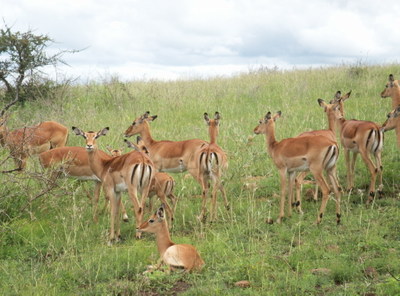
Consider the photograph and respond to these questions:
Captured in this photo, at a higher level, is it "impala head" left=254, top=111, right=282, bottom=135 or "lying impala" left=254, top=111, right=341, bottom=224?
"impala head" left=254, top=111, right=282, bottom=135

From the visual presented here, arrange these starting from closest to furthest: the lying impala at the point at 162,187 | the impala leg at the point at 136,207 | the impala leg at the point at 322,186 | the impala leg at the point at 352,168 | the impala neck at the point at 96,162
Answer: the impala leg at the point at 136,207 < the impala leg at the point at 322,186 < the lying impala at the point at 162,187 < the impala neck at the point at 96,162 < the impala leg at the point at 352,168

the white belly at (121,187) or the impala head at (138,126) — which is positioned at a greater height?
the impala head at (138,126)

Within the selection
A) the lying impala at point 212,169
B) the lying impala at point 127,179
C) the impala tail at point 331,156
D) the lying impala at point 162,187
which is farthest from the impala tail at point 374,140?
the lying impala at point 127,179

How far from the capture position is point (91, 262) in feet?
19.7

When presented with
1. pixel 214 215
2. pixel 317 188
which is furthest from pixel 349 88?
pixel 214 215

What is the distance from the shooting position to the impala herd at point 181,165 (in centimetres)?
696

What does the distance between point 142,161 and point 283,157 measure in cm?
203

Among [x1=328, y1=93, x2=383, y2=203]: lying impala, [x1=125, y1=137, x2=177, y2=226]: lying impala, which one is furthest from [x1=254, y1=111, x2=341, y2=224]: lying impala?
[x1=125, y1=137, x2=177, y2=226]: lying impala

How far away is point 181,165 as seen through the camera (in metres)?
8.67

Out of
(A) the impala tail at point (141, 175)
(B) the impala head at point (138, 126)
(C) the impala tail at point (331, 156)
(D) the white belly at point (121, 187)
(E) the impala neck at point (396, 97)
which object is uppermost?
(E) the impala neck at point (396, 97)

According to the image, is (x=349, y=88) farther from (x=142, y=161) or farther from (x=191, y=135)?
(x=142, y=161)

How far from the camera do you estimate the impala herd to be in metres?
6.96

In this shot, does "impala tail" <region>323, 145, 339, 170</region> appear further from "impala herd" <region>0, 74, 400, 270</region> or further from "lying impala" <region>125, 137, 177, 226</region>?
"lying impala" <region>125, 137, 177, 226</region>

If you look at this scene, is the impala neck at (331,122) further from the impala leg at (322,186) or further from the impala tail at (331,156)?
the impala leg at (322,186)
